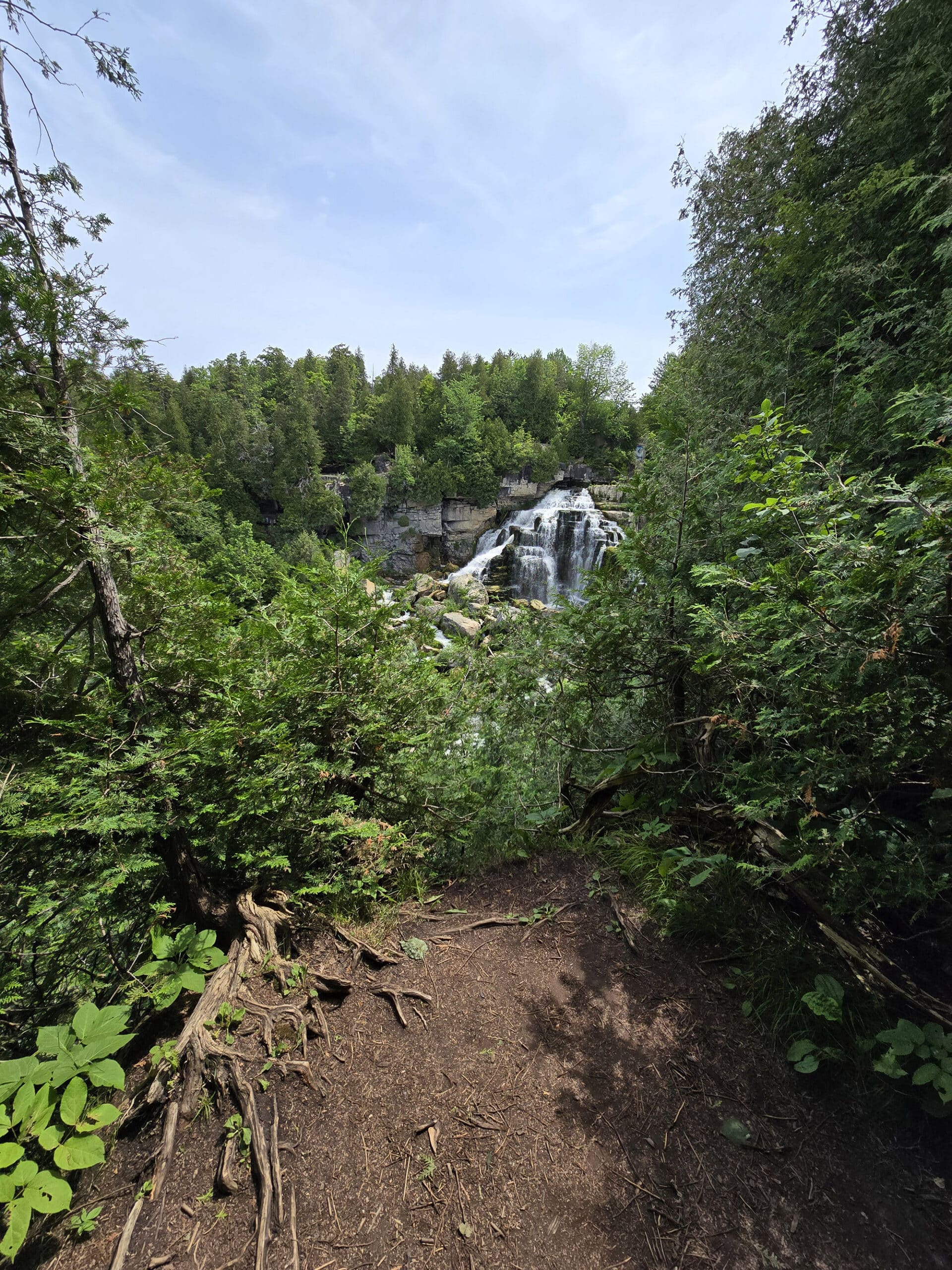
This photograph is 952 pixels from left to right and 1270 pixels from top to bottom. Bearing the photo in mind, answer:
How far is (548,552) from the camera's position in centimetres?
2320

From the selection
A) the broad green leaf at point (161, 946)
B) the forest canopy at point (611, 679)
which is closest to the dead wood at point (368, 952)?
the forest canopy at point (611, 679)

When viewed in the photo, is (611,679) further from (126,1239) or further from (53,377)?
(53,377)

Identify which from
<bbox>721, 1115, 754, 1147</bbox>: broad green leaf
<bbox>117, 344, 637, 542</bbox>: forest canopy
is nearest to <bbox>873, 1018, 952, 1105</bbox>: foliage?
<bbox>721, 1115, 754, 1147</bbox>: broad green leaf

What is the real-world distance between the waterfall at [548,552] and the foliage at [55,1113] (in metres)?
19.8

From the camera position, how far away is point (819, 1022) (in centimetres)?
201

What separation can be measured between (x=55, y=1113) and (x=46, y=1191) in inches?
23.3

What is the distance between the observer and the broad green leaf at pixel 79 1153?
138cm

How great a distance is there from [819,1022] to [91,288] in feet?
16.2

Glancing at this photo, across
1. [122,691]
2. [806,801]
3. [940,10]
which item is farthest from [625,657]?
[940,10]

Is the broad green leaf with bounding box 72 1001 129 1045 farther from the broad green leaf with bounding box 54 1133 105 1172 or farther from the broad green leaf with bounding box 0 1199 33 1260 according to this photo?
the broad green leaf with bounding box 0 1199 33 1260

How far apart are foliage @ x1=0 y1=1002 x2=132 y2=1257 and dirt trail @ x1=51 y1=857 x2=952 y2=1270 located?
469 mm

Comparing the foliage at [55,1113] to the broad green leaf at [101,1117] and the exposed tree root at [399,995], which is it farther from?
the exposed tree root at [399,995]

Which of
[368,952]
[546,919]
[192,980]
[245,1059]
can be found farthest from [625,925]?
[192,980]

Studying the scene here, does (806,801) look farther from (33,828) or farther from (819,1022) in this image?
(33,828)
